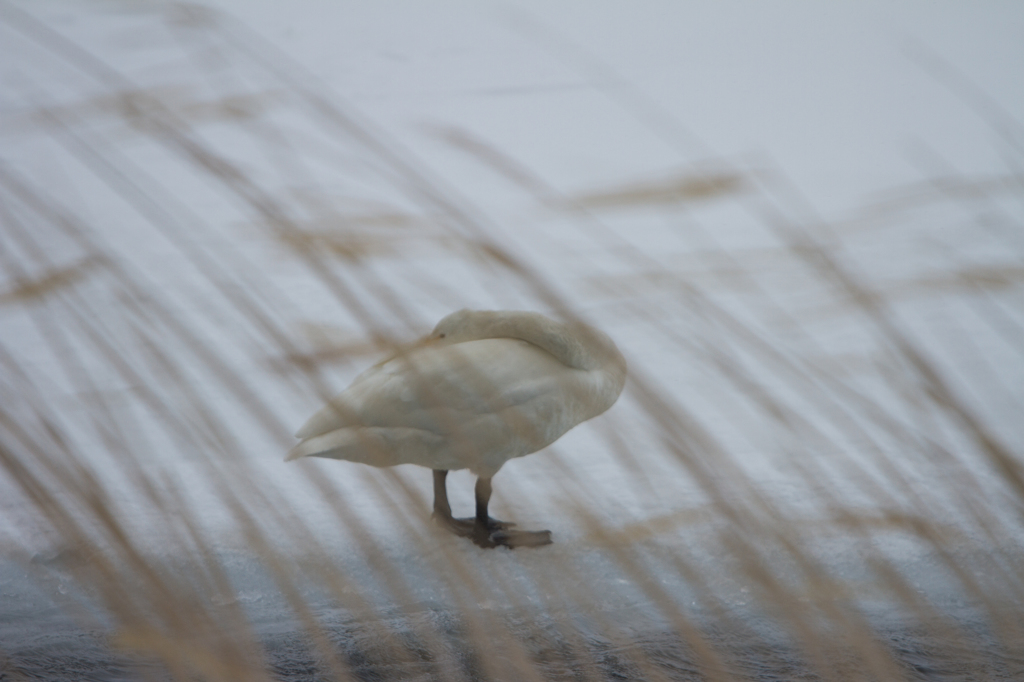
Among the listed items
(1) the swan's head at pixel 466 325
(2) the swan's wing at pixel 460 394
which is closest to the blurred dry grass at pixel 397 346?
(2) the swan's wing at pixel 460 394

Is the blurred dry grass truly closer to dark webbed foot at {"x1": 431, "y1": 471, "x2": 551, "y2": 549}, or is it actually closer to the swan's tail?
the swan's tail

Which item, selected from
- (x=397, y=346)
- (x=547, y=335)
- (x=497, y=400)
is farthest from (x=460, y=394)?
(x=397, y=346)

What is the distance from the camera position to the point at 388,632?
34 cm

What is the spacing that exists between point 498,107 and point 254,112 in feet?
11.0

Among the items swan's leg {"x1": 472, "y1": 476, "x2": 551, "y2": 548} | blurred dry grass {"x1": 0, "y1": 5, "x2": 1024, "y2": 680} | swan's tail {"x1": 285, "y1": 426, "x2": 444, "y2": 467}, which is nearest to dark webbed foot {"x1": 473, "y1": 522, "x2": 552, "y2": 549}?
swan's leg {"x1": 472, "y1": 476, "x2": 551, "y2": 548}

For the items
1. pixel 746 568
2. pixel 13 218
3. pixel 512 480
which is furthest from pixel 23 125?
pixel 746 568

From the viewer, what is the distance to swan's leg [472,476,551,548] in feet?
3.70

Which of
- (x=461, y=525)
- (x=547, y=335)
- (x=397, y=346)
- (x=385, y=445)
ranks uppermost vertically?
(x=397, y=346)

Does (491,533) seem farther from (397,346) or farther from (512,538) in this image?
(397,346)

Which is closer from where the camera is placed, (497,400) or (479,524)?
(497,400)

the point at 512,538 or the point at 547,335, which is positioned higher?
the point at 547,335

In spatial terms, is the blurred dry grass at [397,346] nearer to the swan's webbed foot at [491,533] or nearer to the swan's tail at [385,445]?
the swan's tail at [385,445]

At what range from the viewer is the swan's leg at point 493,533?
1128 millimetres

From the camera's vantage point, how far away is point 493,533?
1194 mm
